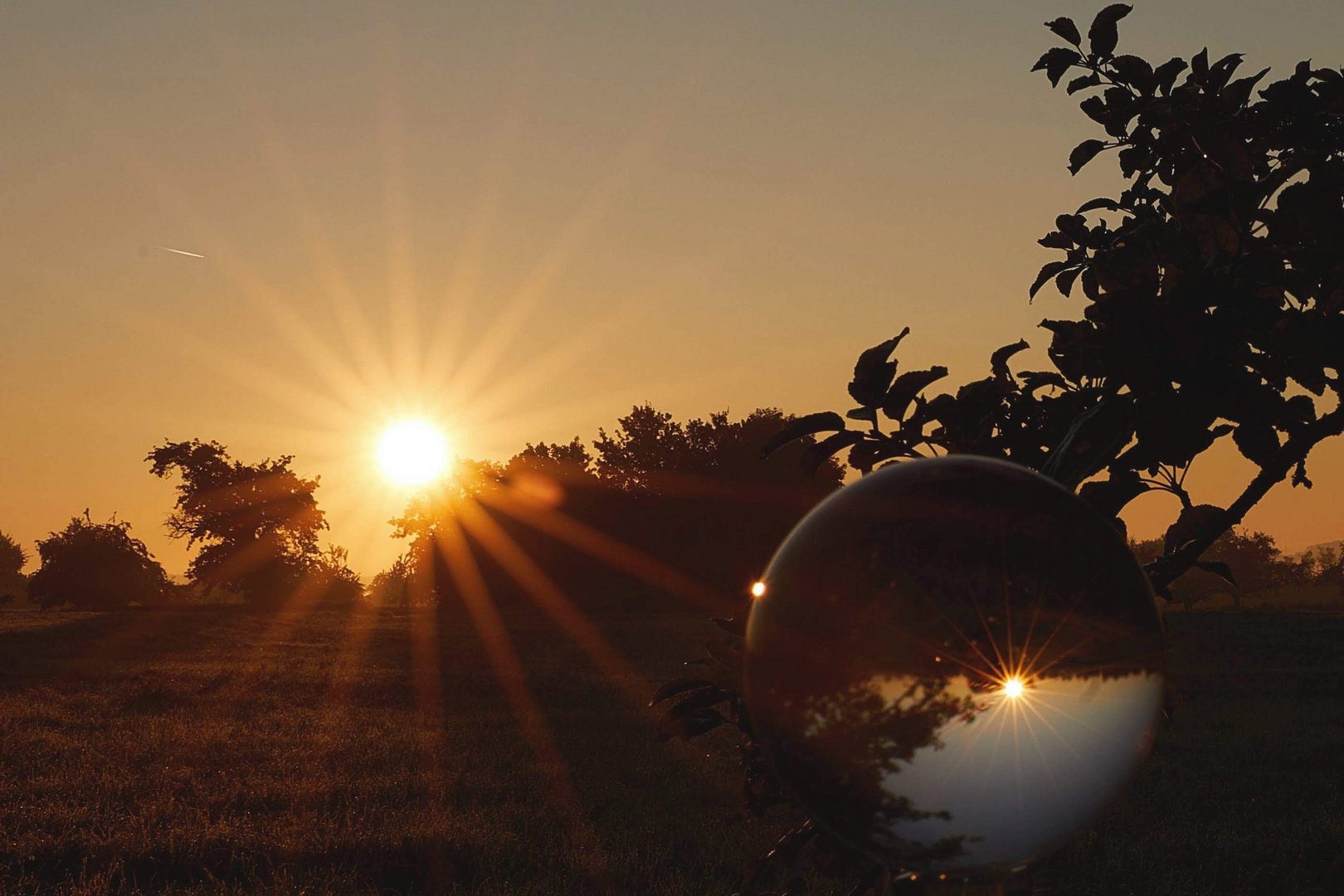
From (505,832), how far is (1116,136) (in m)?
8.73

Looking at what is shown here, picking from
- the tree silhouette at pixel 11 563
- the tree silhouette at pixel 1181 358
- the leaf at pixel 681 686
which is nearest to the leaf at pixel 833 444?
the tree silhouette at pixel 1181 358

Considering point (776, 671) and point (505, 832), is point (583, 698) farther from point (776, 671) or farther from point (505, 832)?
point (776, 671)

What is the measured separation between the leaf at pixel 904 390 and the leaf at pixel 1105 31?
62.5 inches

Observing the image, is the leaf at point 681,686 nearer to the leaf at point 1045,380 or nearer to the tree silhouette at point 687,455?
the leaf at point 1045,380

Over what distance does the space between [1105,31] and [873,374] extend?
1.79m

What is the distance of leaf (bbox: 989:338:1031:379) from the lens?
2.46 metres

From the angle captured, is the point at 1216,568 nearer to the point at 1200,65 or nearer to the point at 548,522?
the point at 1200,65

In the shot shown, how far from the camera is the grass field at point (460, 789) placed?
8961 mm

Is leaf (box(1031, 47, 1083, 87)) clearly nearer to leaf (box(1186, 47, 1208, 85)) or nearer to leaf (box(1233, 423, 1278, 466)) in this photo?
leaf (box(1186, 47, 1208, 85))

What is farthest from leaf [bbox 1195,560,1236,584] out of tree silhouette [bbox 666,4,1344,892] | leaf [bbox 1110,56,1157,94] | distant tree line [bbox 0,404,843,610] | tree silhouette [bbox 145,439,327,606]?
tree silhouette [bbox 145,439,327,606]

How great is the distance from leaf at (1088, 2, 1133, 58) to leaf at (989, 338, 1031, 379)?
1.24 meters

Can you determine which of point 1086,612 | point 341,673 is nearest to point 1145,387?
point 1086,612

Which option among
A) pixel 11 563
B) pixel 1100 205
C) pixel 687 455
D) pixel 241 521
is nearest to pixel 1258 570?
pixel 687 455

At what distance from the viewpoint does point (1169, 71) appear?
3.20 metres
